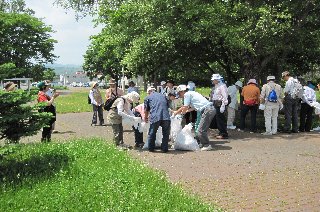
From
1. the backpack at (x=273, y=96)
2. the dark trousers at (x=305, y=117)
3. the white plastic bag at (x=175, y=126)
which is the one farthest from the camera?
the dark trousers at (x=305, y=117)

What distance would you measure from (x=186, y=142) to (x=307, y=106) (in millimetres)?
5339

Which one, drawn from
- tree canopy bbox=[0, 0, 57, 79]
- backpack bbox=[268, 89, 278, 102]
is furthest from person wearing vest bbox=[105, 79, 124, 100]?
tree canopy bbox=[0, 0, 57, 79]

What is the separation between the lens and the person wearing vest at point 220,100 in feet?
37.5

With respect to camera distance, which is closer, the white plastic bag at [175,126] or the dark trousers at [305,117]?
the white plastic bag at [175,126]

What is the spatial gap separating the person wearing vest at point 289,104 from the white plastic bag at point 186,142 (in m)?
4.28

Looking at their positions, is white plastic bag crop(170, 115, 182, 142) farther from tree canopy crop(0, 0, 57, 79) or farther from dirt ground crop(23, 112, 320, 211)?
tree canopy crop(0, 0, 57, 79)

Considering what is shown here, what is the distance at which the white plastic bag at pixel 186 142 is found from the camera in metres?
10.0

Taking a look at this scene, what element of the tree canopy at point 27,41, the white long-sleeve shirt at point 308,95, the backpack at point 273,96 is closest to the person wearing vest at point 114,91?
the backpack at point 273,96

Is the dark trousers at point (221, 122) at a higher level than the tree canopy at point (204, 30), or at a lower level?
lower

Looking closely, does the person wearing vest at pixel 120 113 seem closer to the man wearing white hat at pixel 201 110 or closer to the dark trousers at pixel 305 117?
the man wearing white hat at pixel 201 110

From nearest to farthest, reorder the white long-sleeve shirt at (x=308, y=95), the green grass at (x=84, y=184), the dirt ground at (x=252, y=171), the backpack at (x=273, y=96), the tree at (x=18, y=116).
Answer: the green grass at (x=84, y=184) → the dirt ground at (x=252, y=171) → the tree at (x=18, y=116) → the backpack at (x=273, y=96) → the white long-sleeve shirt at (x=308, y=95)

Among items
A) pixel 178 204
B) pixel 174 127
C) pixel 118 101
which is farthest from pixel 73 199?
pixel 174 127

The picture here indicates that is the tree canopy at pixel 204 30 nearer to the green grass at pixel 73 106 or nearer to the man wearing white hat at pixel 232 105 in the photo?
the man wearing white hat at pixel 232 105

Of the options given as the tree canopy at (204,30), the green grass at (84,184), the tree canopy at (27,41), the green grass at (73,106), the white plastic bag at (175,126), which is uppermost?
the tree canopy at (27,41)
